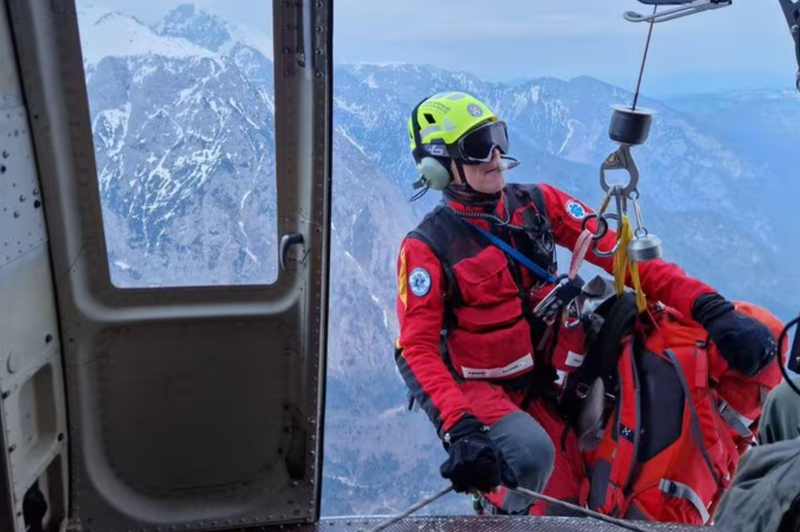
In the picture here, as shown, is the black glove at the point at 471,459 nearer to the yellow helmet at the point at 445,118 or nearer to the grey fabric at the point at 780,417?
the grey fabric at the point at 780,417

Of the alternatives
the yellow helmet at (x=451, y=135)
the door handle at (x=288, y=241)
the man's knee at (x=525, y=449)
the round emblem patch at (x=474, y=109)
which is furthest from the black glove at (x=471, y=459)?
the round emblem patch at (x=474, y=109)

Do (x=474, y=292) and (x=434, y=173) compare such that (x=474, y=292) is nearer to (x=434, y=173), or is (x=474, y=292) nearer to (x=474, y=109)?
(x=434, y=173)

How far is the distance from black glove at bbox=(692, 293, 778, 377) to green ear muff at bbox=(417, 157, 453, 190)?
3.33 ft

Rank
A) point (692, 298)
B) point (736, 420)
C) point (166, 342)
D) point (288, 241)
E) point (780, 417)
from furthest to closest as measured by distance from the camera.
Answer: point (692, 298) < point (736, 420) < point (166, 342) < point (288, 241) < point (780, 417)

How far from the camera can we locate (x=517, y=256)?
105 inches

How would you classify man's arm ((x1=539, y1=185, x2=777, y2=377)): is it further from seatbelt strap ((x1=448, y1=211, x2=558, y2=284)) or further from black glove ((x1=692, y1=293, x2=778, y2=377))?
seatbelt strap ((x1=448, y1=211, x2=558, y2=284))

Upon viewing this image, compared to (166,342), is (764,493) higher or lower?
higher

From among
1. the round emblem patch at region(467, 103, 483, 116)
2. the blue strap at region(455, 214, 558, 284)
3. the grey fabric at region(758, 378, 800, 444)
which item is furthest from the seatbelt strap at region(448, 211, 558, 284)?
the grey fabric at region(758, 378, 800, 444)

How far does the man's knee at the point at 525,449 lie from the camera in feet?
8.23

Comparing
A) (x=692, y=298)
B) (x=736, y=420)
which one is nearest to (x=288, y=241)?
(x=692, y=298)

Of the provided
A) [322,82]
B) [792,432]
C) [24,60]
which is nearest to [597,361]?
[792,432]

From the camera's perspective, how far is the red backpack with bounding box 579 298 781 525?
2492mm

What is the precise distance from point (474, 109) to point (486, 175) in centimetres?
24

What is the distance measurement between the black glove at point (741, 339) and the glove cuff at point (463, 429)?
831mm
